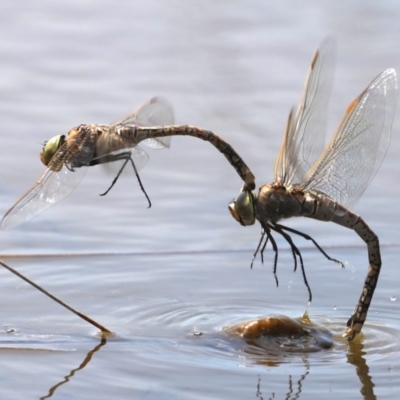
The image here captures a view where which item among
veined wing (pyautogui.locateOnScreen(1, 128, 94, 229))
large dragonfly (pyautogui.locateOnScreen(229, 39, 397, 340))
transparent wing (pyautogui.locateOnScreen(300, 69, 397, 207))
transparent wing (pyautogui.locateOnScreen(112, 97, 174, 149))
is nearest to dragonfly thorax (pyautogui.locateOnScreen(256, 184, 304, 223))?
large dragonfly (pyautogui.locateOnScreen(229, 39, 397, 340))

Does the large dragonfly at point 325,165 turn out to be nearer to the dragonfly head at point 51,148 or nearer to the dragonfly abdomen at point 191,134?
the dragonfly abdomen at point 191,134

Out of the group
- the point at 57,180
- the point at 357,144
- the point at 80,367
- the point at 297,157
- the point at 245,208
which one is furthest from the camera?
the point at 357,144

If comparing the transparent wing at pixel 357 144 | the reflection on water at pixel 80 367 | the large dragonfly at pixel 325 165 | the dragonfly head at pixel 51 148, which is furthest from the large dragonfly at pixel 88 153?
the reflection on water at pixel 80 367

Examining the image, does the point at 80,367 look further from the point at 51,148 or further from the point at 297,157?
the point at 297,157

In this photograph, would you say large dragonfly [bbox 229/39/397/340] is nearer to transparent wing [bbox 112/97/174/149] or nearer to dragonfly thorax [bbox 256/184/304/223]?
dragonfly thorax [bbox 256/184/304/223]

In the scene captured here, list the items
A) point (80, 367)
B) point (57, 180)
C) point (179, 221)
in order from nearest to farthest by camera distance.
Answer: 1. point (80, 367)
2. point (57, 180)
3. point (179, 221)

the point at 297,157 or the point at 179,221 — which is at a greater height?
the point at 297,157

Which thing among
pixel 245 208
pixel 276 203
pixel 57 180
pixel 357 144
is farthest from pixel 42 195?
pixel 357 144
